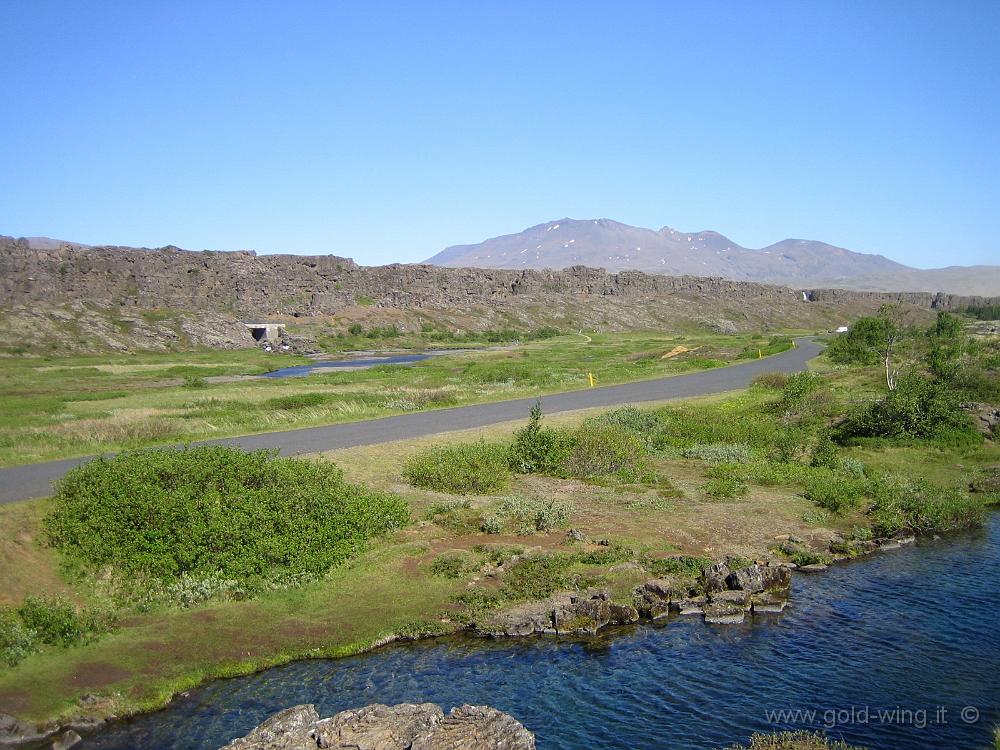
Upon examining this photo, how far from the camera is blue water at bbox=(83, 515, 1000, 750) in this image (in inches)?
401

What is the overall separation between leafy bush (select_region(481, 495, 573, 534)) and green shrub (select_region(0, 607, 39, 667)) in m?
9.11

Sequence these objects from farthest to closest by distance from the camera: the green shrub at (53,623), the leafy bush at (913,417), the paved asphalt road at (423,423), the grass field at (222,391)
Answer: the grass field at (222,391) → the leafy bush at (913,417) → the paved asphalt road at (423,423) → the green shrub at (53,623)

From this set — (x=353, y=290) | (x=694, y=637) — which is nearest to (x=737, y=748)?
(x=694, y=637)

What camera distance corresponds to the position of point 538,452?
2427 cm

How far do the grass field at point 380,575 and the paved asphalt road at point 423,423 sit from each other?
302 cm

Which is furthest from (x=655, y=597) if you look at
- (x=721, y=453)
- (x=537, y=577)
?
(x=721, y=453)

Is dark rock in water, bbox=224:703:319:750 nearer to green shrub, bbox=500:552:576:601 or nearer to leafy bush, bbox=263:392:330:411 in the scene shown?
green shrub, bbox=500:552:576:601

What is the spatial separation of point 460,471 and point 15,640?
11.7m

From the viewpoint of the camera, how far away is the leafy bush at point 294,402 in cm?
3719

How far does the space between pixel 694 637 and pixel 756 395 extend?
93.7ft

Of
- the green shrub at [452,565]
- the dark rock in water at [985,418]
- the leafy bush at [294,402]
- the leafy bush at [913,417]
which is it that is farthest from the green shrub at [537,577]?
the leafy bush at [294,402]

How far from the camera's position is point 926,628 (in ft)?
43.3

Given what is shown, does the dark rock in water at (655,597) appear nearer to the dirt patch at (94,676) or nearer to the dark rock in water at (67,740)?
the dirt patch at (94,676)

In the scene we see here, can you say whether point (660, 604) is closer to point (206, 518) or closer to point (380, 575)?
point (380, 575)
